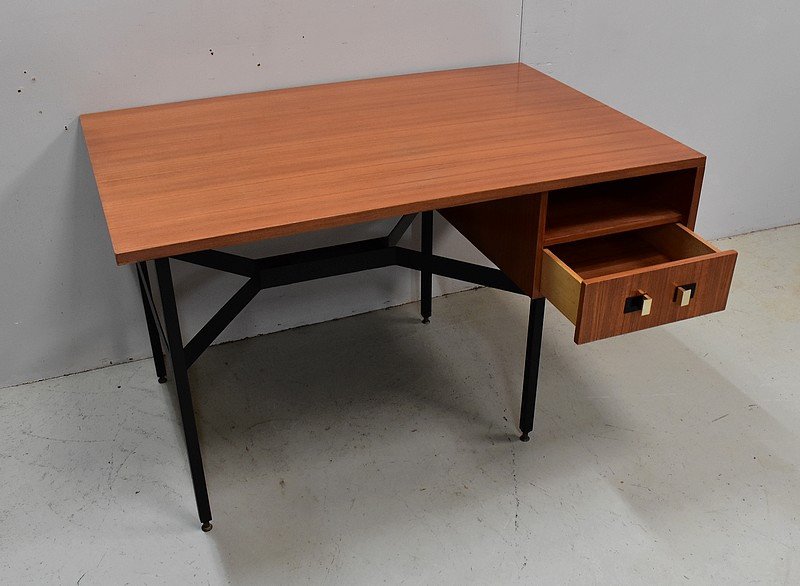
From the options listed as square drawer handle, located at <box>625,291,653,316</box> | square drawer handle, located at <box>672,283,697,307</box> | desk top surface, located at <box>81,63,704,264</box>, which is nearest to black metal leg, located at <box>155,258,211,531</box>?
desk top surface, located at <box>81,63,704,264</box>

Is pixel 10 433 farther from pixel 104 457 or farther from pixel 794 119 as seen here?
pixel 794 119

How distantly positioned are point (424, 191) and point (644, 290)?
452mm

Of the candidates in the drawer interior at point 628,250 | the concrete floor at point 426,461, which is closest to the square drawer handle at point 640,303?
the drawer interior at point 628,250

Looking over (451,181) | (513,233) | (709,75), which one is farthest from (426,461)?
(709,75)

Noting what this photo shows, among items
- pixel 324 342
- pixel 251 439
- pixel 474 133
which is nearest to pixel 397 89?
pixel 474 133

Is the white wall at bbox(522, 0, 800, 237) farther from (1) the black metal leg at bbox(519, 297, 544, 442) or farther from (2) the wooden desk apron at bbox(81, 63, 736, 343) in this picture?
(1) the black metal leg at bbox(519, 297, 544, 442)

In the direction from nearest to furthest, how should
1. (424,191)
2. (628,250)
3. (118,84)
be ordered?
(424,191) → (628,250) → (118,84)

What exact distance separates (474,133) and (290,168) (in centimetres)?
42

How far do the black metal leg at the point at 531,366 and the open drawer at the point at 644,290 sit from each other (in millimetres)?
126

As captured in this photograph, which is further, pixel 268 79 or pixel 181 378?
pixel 268 79

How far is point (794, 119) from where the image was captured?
279cm

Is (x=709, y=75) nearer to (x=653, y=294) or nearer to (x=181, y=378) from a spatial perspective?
(x=653, y=294)

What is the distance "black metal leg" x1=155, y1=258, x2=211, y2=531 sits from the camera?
1485mm

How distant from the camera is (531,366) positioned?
6.21 ft
